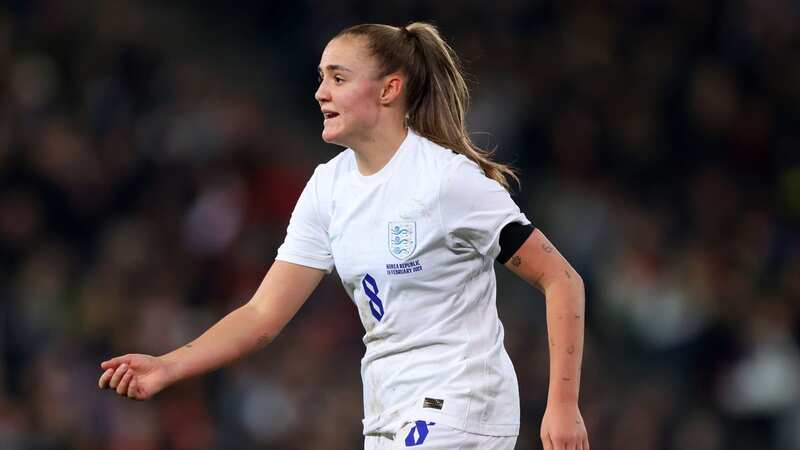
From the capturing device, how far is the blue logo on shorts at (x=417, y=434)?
3.90 metres

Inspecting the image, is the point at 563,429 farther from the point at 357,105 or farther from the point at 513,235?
the point at 357,105

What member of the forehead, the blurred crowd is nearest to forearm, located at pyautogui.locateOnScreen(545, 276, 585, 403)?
the forehead

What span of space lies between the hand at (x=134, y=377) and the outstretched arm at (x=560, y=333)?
1.07m

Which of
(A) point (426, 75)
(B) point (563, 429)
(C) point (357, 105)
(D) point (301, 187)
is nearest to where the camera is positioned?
(B) point (563, 429)

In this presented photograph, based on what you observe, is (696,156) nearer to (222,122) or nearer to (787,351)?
(787,351)

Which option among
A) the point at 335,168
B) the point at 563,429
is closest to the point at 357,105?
the point at 335,168

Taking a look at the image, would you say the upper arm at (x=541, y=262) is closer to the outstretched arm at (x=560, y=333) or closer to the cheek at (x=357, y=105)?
the outstretched arm at (x=560, y=333)

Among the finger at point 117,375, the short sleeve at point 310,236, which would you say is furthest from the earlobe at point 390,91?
the finger at point 117,375

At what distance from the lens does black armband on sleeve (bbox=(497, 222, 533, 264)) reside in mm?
3977

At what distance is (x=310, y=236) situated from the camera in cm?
433

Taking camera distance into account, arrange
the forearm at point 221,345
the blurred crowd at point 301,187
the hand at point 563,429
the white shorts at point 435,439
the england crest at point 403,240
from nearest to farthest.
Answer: the hand at point 563,429 < the white shorts at point 435,439 < the england crest at point 403,240 < the forearm at point 221,345 < the blurred crowd at point 301,187

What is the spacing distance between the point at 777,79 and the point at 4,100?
6306 millimetres

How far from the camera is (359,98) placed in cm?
415

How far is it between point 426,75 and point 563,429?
120cm
